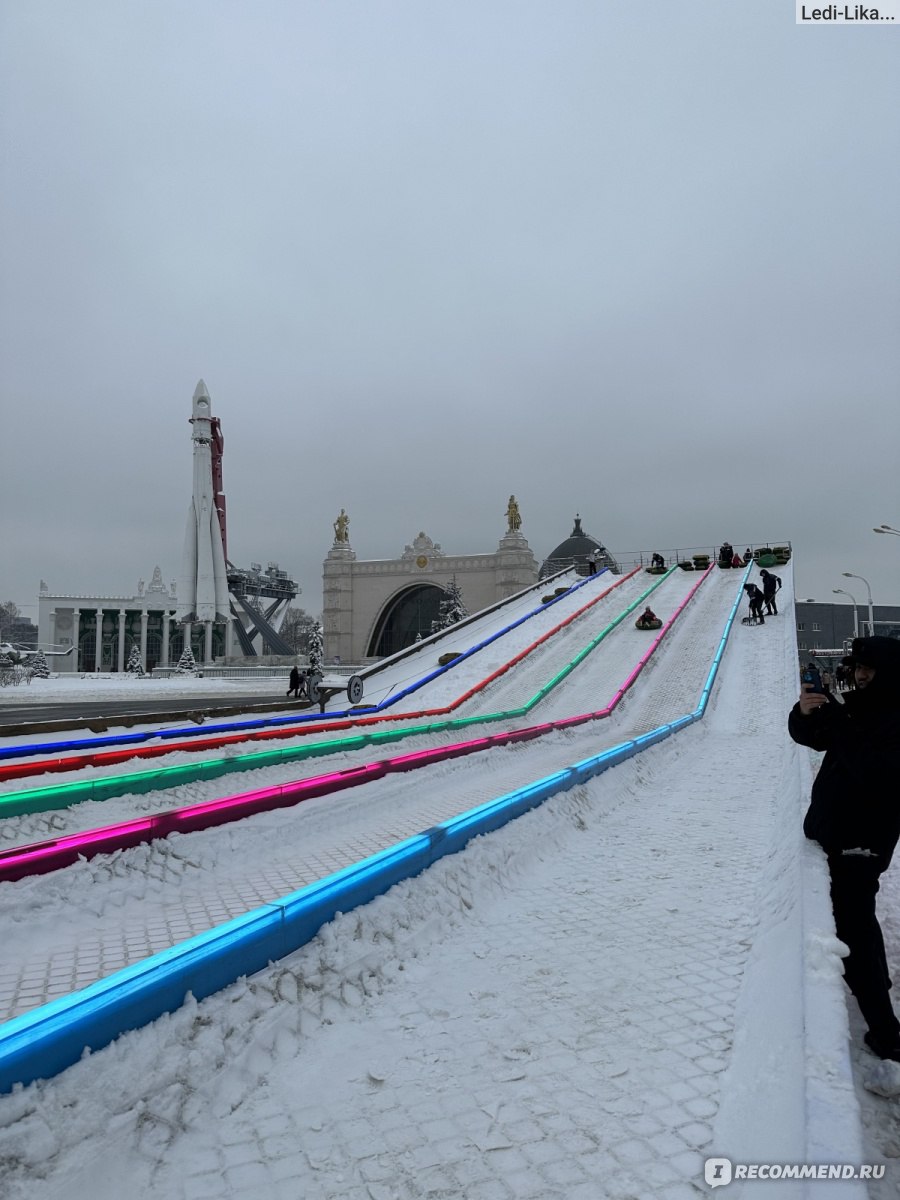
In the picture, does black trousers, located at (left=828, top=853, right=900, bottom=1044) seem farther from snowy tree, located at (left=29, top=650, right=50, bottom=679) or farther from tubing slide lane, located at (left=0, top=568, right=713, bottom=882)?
snowy tree, located at (left=29, top=650, right=50, bottom=679)

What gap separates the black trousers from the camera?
265 cm

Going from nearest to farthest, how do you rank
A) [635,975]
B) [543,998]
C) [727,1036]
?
[727,1036] → [543,998] → [635,975]

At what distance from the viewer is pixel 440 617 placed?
170 ft

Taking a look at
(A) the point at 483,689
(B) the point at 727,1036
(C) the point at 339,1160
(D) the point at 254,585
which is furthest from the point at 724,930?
(D) the point at 254,585

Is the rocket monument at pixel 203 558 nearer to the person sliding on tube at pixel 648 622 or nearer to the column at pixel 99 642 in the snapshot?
the column at pixel 99 642

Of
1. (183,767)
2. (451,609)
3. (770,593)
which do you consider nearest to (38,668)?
(451,609)

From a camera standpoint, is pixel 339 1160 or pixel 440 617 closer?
pixel 339 1160

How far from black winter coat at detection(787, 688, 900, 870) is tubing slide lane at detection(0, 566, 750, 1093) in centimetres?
236

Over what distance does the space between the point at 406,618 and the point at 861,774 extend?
54.9m

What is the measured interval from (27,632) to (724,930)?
140453 mm

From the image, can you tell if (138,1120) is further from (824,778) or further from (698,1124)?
(824,778)

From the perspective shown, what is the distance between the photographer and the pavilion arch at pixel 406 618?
55781 mm

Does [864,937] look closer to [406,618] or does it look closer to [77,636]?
[406,618]

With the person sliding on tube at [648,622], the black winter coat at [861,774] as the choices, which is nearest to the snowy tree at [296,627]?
the person sliding on tube at [648,622]
